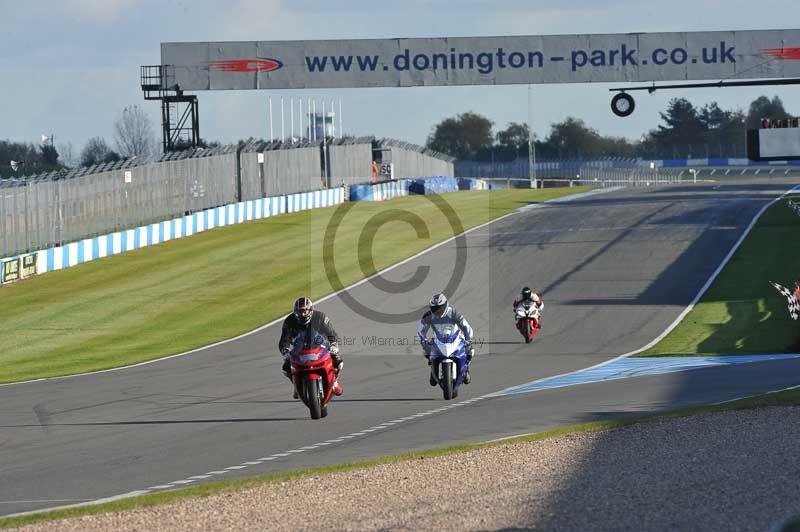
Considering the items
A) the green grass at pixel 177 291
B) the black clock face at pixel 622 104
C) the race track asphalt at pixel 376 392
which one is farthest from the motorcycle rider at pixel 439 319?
the green grass at pixel 177 291

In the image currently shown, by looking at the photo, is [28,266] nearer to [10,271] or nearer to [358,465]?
[10,271]

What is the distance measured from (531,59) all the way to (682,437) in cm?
3757

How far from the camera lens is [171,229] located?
1966 inches

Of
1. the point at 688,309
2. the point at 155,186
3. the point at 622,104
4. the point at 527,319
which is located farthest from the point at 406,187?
the point at 622,104

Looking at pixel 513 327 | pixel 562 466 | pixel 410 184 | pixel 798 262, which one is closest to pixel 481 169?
pixel 410 184

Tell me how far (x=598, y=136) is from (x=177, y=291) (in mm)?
130516

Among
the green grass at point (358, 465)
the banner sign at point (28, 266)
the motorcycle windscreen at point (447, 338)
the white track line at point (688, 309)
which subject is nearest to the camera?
the green grass at point (358, 465)

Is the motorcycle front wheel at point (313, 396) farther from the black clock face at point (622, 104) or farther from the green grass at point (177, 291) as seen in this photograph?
the green grass at point (177, 291)

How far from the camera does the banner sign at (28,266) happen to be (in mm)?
39062

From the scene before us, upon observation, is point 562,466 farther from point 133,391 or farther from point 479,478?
point 133,391

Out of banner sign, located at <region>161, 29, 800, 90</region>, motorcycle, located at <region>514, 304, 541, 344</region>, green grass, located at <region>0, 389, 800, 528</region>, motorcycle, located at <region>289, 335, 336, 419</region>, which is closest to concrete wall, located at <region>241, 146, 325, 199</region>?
banner sign, located at <region>161, 29, 800, 90</region>

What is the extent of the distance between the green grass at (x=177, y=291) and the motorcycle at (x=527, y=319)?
7022 mm

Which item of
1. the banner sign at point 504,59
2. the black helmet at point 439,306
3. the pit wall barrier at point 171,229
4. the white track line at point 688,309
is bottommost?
the white track line at point 688,309

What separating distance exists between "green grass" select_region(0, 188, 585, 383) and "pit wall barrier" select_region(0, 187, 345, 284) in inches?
19.9
